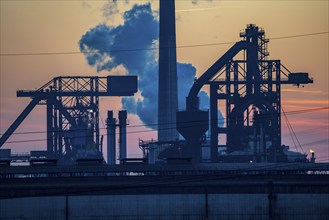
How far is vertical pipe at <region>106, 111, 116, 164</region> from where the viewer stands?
157250 millimetres

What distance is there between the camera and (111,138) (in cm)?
16075

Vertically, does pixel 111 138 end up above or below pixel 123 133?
below

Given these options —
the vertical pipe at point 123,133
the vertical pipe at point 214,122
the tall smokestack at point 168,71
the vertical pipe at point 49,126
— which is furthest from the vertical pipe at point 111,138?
the vertical pipe at point 214,122

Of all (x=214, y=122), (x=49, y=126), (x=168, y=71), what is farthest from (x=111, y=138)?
(x=214, y=122)

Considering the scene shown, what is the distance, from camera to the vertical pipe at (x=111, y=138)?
157 meters

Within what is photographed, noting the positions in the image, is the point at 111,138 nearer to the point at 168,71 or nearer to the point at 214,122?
the point at 168,71

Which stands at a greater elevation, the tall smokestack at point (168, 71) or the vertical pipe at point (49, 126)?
the tall smokestack at point (168, 71)

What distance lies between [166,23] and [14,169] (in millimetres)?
90591

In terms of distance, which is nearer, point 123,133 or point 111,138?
point 123,133

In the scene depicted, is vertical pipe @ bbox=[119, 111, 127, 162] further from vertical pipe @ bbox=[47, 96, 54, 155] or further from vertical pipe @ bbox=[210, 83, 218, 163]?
vertical pipe @ bbox=[210, 83, 218, 163]

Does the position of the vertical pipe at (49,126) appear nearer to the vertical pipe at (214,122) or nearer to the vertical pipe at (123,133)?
the vertical pipe at (123,133)

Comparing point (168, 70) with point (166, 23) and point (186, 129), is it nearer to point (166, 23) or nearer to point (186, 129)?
point (166, 23)

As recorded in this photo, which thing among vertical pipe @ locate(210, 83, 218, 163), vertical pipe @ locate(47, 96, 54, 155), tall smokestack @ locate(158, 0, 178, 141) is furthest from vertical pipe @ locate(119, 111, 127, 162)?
vertical pipe @ locate(210, 83, 218, 163)

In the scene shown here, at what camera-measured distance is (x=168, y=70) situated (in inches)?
6142
